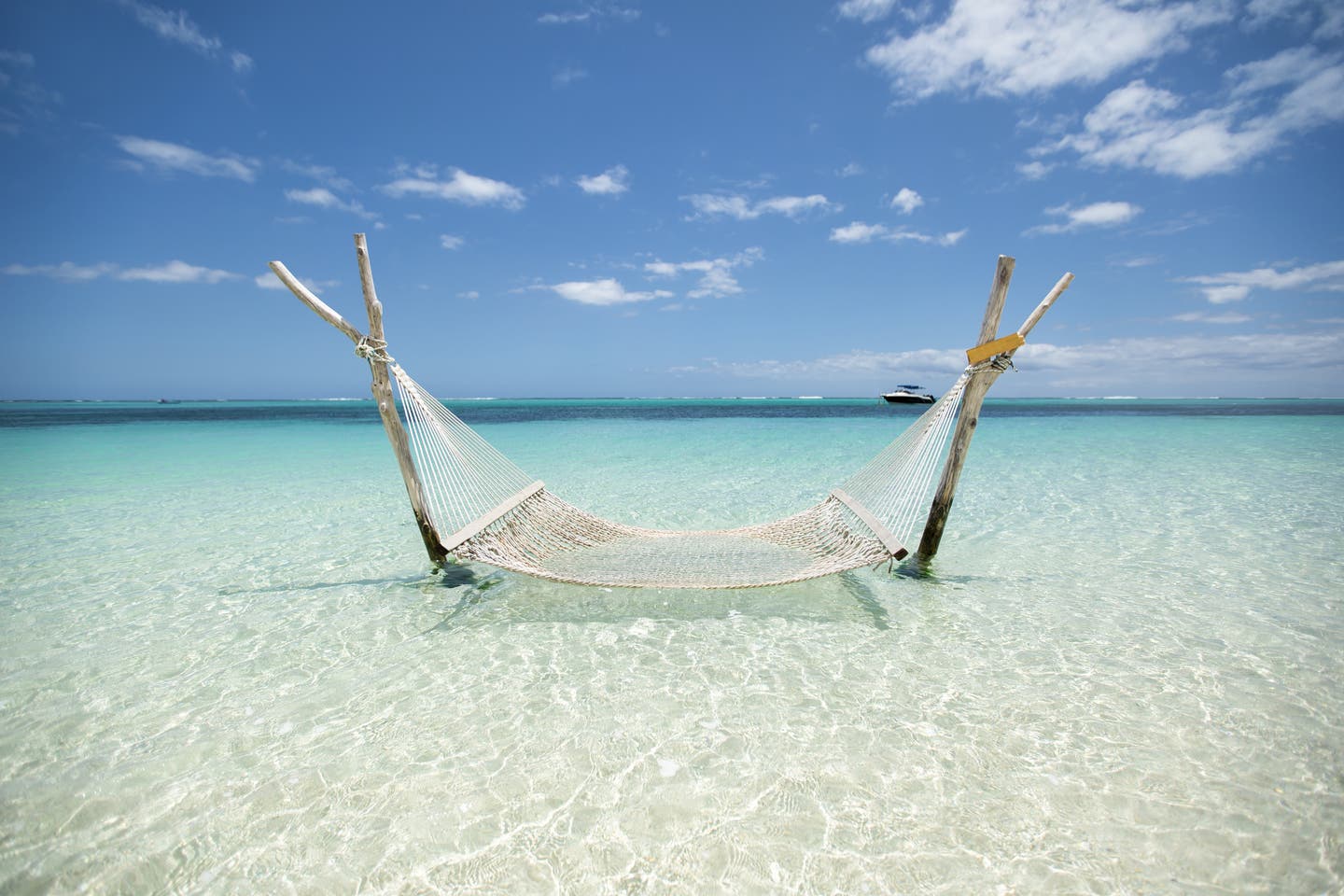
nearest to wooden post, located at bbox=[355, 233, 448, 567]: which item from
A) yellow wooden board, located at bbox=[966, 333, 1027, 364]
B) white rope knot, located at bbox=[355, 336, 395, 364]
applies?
white rope knot, located at bbox=[355, 336, 395, 364]

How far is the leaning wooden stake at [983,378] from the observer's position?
4.04 meters

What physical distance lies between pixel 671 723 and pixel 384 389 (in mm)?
3015

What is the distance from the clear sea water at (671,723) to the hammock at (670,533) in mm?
305

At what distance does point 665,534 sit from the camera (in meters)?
5.14

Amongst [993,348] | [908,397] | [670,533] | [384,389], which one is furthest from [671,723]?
[908,397]

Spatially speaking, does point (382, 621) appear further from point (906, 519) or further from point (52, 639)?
point (906, 519)

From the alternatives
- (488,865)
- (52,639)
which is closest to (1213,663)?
(488,865)

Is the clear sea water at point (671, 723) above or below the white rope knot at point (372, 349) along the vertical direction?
below

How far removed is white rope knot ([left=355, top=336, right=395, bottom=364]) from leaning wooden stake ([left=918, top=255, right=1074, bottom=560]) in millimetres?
4066

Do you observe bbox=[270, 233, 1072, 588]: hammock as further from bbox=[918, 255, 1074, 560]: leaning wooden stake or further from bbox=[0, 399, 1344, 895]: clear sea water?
bbox=[0, 399, 1344, 895]: clear sea water

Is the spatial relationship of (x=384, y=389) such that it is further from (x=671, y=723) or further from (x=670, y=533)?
(x=671, y=723)

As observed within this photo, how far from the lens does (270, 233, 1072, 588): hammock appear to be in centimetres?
391

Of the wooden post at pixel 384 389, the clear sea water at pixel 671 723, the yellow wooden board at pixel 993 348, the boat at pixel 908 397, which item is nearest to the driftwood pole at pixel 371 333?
the wooden post at pixel 384 389

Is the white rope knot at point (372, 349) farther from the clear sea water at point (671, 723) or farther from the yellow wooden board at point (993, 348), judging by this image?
the yellow wooden board at point (993, 348)
